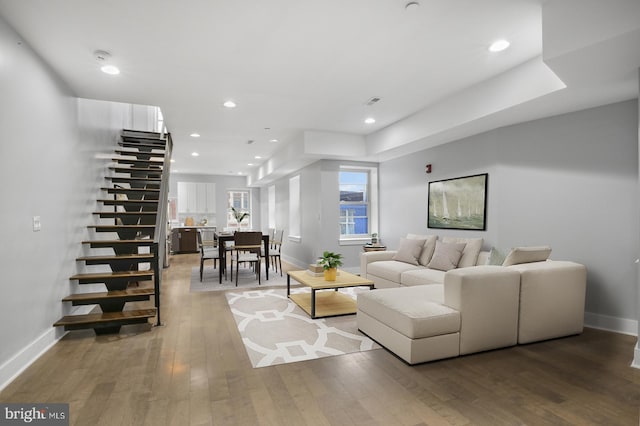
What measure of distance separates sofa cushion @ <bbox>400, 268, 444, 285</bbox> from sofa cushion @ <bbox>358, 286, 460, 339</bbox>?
2.95 ft

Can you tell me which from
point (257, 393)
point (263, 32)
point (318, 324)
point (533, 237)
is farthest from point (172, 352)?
point (533, 237)

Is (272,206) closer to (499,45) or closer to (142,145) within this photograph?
(142,145)

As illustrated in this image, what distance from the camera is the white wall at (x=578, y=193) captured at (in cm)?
331

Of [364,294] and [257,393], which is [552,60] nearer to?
[364,294]

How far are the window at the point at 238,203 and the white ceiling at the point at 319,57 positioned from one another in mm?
7156

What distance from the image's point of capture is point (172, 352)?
293cm

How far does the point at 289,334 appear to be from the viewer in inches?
A: 131

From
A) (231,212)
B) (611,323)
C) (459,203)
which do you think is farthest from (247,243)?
(231,212)

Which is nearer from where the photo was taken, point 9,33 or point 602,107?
point 9,33

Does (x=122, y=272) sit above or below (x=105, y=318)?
above

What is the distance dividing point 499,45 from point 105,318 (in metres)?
4.61

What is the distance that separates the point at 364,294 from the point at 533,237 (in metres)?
2.31

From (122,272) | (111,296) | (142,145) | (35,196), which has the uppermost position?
(142,145)

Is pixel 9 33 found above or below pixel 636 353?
above
